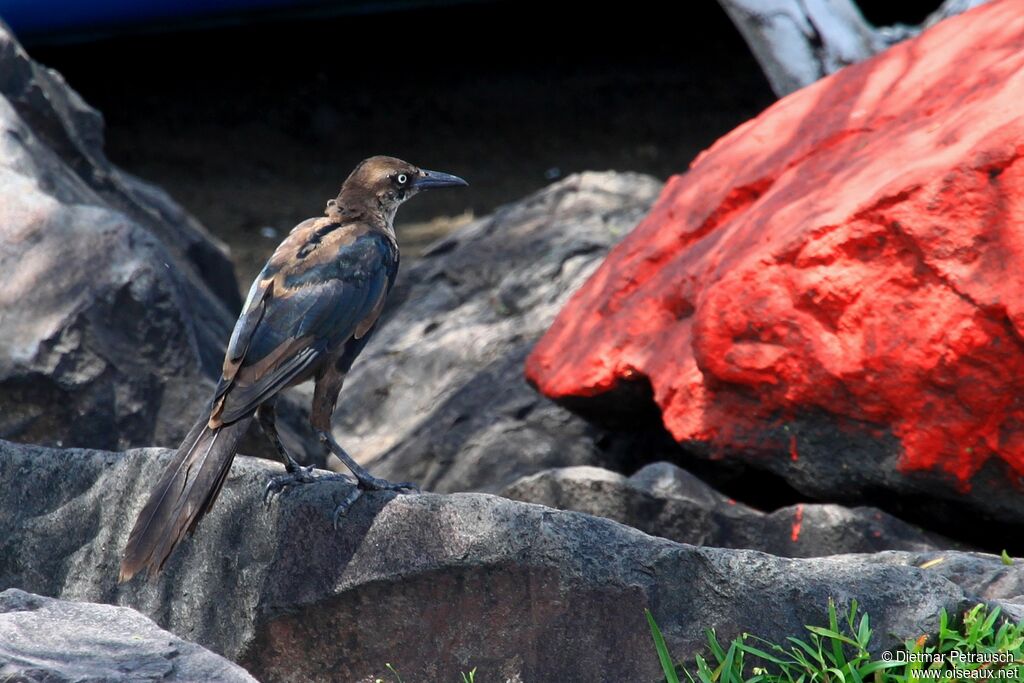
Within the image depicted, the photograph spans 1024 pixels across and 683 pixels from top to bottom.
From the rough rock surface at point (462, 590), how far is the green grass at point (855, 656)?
0.04 metres

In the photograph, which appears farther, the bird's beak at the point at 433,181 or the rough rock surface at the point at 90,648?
the bird's beak at the point at 433,181

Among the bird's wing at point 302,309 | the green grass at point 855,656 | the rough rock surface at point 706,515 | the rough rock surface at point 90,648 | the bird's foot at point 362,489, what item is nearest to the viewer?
the rough rock surface at point 90,648

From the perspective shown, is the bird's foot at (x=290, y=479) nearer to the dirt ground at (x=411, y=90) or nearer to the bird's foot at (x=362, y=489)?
the bird's foot at (x=362, y=489)

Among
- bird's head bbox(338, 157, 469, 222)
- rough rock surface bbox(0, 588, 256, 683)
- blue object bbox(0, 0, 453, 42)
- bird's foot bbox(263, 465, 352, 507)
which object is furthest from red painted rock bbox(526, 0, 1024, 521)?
blue object bbox(0, 0, 453, 42)

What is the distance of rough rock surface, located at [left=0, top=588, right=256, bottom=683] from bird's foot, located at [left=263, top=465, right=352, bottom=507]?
0.52 metres

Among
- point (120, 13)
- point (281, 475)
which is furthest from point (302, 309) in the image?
point (120, 13)

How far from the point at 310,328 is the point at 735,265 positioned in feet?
4.79

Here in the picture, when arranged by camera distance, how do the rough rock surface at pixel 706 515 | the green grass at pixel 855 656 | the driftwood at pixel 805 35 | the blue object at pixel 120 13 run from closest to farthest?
the green grass at pixel 855 656 < the rough rock surface at pixel 706 515 < the driftwood at pixel 805 35 < the blue object at pixel 120 13

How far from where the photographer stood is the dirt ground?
38.0 ft

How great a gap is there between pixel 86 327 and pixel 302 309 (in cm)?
135

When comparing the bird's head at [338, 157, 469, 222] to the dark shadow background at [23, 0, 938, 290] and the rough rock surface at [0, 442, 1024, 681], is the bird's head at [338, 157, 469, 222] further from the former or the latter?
the dark shadow background at [23, 0, 938, 290]

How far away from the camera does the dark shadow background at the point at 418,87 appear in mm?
11539

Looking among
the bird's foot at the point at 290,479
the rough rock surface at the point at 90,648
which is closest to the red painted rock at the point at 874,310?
the bird's foot at the point at 290,479

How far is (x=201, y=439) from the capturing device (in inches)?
126
